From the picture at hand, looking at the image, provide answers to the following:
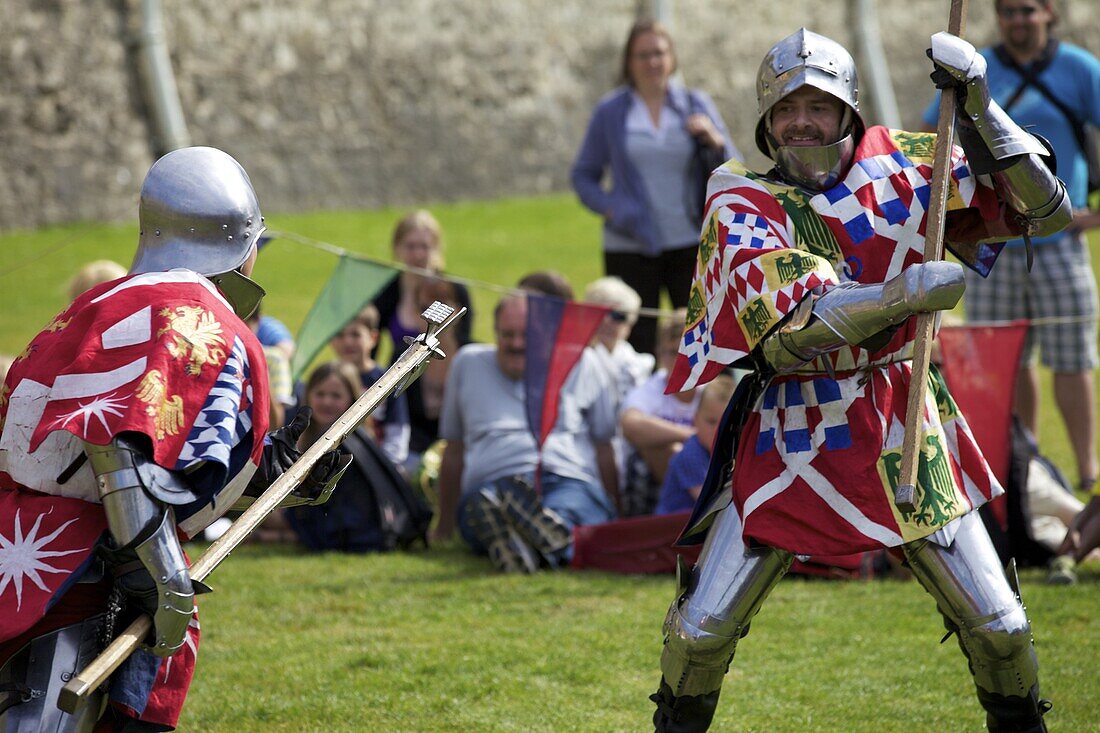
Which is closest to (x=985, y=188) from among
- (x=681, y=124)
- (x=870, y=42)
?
(x=681, y=124)

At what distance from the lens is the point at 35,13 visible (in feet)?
41.9

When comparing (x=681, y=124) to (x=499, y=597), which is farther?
(x=681, y=124)

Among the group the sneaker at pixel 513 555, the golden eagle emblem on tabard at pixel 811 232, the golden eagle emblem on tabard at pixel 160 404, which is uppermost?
the golden eagle emblem on tabard at pixel 811 232

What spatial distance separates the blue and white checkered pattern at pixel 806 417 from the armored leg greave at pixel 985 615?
33 centimetres

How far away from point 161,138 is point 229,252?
1079 cm

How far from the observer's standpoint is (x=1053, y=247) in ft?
23.1

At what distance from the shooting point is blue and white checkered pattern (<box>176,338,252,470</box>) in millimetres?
3012

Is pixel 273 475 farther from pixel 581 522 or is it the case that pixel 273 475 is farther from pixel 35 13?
pixel 35 13

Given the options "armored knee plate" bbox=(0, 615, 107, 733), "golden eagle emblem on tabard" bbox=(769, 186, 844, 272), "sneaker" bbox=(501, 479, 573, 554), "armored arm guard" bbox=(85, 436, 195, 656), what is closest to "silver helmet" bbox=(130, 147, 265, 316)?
"armored arm guard" bbox=(85, 436, 195, 656)

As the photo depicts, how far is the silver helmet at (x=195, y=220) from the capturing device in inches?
128

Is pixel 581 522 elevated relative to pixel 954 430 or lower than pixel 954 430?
lower

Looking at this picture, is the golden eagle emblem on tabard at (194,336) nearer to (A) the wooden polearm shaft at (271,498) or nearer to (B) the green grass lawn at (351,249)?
(A) the wooden polearm shaft at (271,498)

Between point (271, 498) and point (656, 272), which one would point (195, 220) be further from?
point (656, 272)

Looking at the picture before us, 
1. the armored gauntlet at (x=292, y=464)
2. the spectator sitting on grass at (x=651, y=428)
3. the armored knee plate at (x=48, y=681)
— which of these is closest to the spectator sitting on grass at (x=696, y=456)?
the spectator sitting on grass at (x=651, y=428)
